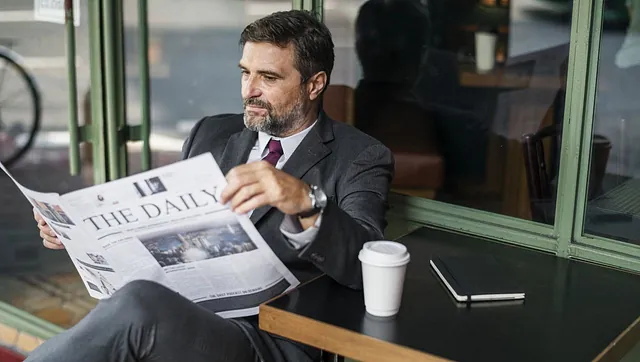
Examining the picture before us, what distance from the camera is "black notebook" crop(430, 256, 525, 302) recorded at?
1389 mm

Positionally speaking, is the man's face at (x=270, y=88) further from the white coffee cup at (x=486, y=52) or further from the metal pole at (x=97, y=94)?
the metal pole at (x=97, y=94)

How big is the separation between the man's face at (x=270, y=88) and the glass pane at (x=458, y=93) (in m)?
0.37

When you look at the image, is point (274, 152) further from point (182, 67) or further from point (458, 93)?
point (182, 67)

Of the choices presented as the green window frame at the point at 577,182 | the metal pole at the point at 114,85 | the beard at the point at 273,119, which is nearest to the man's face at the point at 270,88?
the beard at the point at 273,119

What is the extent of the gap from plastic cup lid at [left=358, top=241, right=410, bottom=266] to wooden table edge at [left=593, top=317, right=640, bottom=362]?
1.09ft

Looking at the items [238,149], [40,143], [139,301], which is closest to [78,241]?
[139,301]

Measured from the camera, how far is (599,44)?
1.75 metres

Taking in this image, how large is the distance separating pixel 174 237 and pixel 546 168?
3.27 ft

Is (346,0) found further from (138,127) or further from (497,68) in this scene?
(138,127)

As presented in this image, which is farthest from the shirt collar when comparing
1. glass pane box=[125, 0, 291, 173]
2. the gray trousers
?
glass pane box=[125, 0, 291, 173]

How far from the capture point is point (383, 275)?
127cm

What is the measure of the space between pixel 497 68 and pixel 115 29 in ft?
3.98

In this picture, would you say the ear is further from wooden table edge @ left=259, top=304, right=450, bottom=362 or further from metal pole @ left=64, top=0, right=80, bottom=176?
metal pole @ left=64, top=0, right=80, bottom=176

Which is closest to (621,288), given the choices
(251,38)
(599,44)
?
(599,44)
